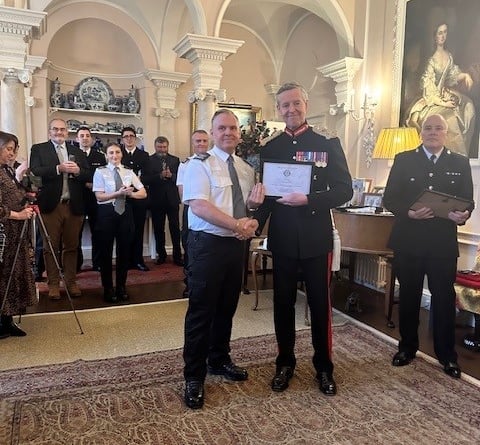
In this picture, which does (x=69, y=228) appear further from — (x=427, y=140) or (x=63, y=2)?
(x=63, y=2)

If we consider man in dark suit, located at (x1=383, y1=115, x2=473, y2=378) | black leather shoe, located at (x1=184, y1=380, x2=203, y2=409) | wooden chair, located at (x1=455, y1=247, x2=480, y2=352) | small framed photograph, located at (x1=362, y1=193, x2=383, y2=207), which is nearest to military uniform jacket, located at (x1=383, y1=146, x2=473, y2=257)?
man in dark suit, located at (x1=383, y1=115, x2=473, y2=378)

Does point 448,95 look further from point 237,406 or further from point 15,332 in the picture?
point 15,332

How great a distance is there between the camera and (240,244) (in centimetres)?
251

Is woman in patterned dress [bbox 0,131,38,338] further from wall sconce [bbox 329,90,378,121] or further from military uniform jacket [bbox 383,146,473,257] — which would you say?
wall sconce [bbox 329,90,378,121]

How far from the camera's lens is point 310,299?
8.32 ft

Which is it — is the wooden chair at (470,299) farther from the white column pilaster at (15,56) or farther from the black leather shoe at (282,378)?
the white column pilaster at (15,56)

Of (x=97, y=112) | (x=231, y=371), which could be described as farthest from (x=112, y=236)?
(x=97, y=112)

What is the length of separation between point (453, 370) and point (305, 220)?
1.39 metres

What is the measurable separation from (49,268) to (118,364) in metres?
1.84

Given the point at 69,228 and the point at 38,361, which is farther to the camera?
the point at 69,228

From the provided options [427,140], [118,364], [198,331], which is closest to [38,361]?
[118,364]

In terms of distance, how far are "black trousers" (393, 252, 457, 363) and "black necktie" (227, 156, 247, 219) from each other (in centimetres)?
121

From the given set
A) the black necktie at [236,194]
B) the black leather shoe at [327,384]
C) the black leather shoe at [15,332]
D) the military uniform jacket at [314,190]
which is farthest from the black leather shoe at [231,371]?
the black leather shoe at [15,332]

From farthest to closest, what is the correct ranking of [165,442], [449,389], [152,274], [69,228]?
[152,274] → [69,228] → [449,389] → [165,442]
